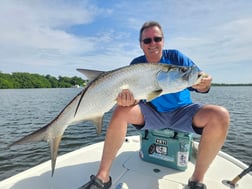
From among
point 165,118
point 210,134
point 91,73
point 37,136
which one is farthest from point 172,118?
point 37,136

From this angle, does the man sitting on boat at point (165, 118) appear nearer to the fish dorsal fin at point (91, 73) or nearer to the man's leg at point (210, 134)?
the man's leg at point (210, 134)

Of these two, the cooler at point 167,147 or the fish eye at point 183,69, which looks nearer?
the fish eye at point 183,69

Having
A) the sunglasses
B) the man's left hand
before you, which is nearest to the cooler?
the man's left hand

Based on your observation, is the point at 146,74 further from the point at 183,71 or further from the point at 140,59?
the point at 140,59

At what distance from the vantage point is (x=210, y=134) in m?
2.42

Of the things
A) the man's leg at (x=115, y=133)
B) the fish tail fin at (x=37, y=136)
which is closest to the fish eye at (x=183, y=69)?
the man's leg at (x=115, y=133)

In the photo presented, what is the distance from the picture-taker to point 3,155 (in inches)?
290

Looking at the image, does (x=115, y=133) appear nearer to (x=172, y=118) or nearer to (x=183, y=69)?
(x=172, y=118)

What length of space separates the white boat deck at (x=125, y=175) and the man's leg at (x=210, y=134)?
0.29 m

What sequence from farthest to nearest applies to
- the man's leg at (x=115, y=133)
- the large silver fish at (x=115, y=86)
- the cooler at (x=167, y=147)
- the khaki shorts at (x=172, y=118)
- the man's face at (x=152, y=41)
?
the man's face at (x=152, y=41), the cooler at (x=167, y=147), the khaki shorts at (x=172, y=118), the man's leg at (x=115, y=133), the large silver fish at (x=115, y=86)

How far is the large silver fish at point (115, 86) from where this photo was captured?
88.7 inches

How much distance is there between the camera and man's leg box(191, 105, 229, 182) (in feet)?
7.84

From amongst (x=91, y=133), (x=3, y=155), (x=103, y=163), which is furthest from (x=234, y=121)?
(x=103, y=163)

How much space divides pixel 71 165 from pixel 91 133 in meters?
7.32
